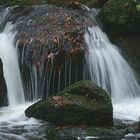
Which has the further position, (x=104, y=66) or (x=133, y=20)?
(x=133, y=20)

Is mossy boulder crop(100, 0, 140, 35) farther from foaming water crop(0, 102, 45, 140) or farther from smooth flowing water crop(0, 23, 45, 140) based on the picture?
foaming water crop(0, 102, 45, 140)

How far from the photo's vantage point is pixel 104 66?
1251 centimetres

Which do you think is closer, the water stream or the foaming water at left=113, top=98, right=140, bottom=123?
the foaming water at left=113, top=98, right=140, bottom=123

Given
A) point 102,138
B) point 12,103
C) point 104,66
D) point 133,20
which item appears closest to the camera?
point 102,138

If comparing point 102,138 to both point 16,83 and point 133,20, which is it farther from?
point 133,20

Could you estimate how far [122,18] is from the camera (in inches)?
546

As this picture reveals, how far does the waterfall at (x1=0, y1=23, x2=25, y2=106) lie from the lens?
11832 mm

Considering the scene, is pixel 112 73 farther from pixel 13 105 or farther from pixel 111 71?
pixel 13 105

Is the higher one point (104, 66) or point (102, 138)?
point (104, 66)

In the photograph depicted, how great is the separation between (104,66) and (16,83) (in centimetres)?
214

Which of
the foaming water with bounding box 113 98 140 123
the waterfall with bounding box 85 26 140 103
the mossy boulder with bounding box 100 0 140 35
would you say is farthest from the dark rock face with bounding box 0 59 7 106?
the mossy boulder with bounding box 100 0 140 35

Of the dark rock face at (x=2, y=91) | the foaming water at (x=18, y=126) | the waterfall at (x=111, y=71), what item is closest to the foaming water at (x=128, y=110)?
the waterfall at (x=111, y=71)

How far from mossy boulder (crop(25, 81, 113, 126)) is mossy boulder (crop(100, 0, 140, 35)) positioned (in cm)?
404

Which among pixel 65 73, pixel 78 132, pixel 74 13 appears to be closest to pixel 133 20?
pixel 74 13
